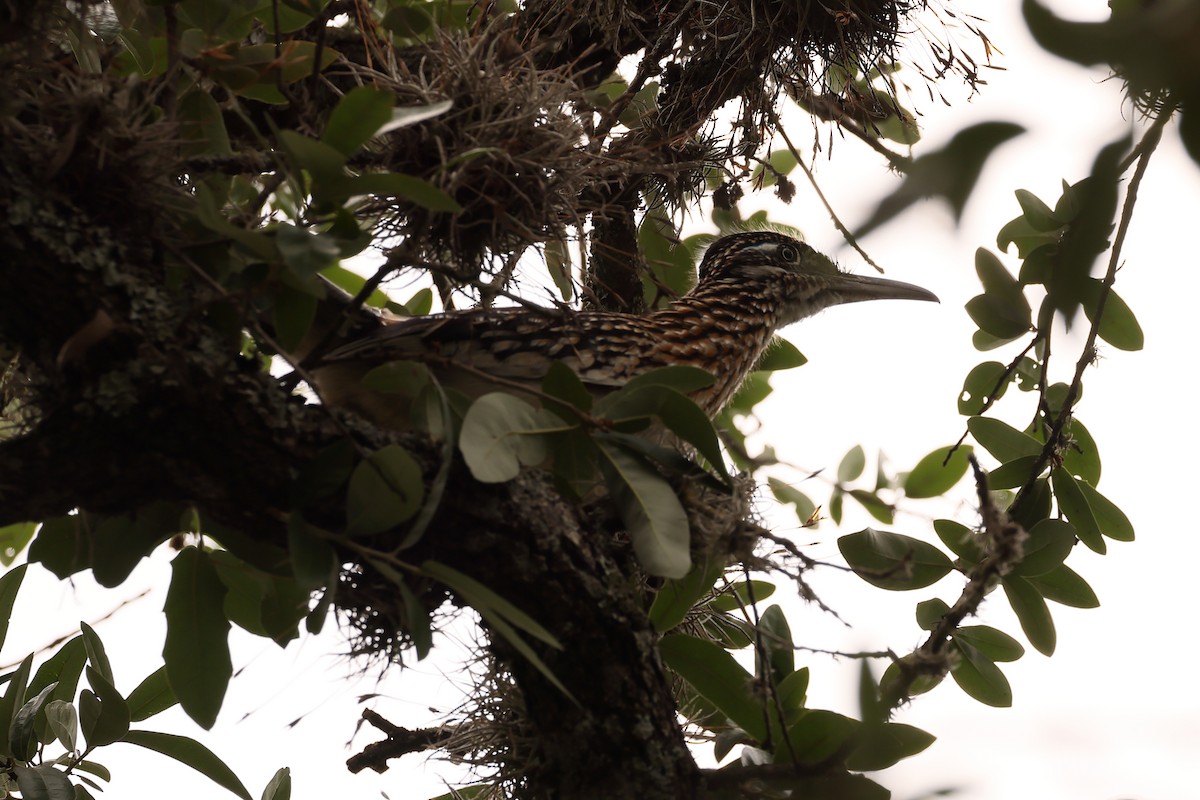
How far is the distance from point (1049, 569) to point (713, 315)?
1.21 meters

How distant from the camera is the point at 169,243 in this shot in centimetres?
165

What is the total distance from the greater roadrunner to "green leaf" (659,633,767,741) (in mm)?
604

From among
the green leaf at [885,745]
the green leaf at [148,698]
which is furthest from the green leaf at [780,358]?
the green leaf at [148,698]

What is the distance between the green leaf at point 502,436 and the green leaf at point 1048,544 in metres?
1.20

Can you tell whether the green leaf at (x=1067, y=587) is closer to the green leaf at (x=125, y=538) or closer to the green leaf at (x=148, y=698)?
the green leaf at (x=125, y=538)

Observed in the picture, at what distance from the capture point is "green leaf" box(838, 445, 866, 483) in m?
3.40

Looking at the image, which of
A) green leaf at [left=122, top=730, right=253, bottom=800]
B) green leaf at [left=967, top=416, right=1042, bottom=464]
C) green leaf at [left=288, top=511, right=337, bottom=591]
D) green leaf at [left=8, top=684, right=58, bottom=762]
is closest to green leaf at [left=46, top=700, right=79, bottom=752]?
green leaf at [left=8, top=684, right=58, bottom=762]

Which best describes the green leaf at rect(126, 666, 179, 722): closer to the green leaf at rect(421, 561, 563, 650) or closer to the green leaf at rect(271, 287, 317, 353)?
the green leaf at rect(271, 287, 317, 353)

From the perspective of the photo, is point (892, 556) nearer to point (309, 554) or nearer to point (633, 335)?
point (633, 335)

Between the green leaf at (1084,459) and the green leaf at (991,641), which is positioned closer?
the green leaf at (991,641)

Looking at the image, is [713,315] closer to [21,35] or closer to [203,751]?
[203,751]

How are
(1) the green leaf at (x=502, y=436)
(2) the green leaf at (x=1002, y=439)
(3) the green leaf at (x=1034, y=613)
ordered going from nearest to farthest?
(1) the green leaf at (x=502, y=436), (3) the green leaf at (x=1034, y=613), (2) the green leaf at (x=1002, y=439)

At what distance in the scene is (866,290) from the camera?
12.3ft

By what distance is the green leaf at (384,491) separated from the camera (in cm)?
157
